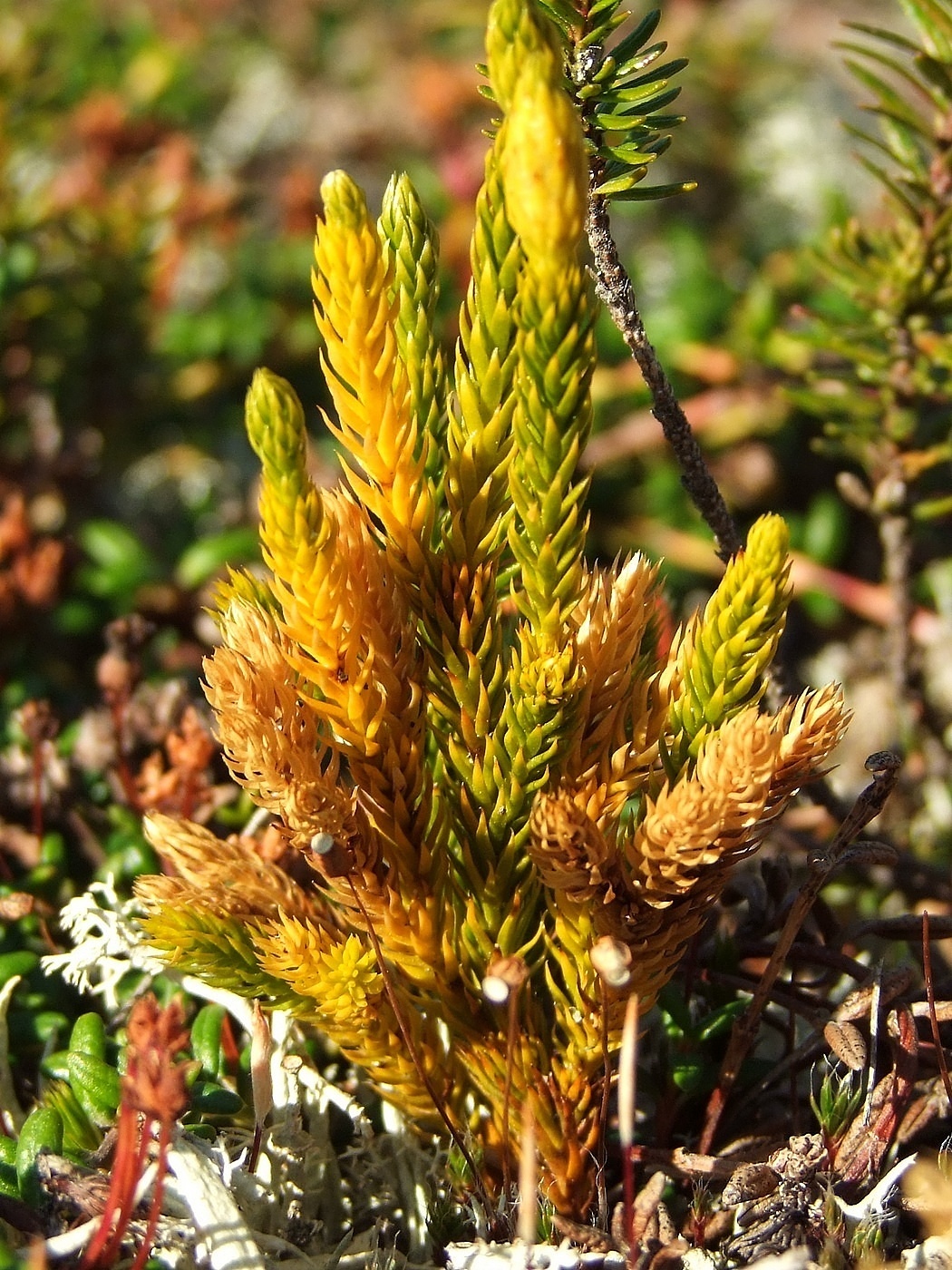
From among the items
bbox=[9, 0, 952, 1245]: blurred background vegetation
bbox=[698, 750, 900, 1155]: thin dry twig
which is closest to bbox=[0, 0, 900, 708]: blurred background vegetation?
bbox=[9, 0, 952, 1245]: blurred background vegetation

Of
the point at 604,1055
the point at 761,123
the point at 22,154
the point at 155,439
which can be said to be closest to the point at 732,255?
the point at 761,123

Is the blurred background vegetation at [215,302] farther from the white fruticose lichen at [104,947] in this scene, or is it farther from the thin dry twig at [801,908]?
the thin dry twig at [801,908]

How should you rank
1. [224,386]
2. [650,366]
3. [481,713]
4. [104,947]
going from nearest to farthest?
[481,713] → [650,366] → [104,947] → [224,386]

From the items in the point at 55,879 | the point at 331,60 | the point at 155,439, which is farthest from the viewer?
the point at 331,60

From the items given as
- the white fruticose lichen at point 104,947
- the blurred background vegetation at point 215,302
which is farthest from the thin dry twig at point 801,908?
the blurred background vegetation at point 215,302

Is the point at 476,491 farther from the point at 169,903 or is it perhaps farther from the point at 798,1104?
the point at 798,1104

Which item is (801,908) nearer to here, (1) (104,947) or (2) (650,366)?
(2) (650,366)

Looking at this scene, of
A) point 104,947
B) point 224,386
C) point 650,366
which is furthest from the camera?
point 224,386

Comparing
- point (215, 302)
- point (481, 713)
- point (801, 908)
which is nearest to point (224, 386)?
point (215, 302)
